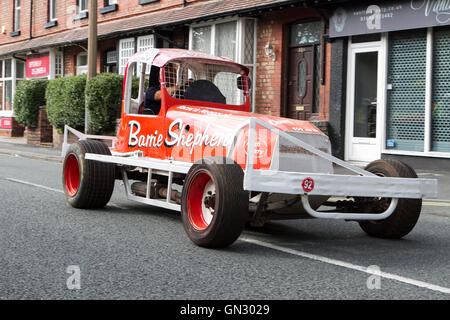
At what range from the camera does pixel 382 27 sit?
1394 centimetres

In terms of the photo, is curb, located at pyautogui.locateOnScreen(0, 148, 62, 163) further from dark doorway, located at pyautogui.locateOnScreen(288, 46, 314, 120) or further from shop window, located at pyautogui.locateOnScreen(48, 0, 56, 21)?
shop window, located at pyautogui.locateOnScreen(48, 0, 56, 21)

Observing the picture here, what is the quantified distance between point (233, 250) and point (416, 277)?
5.23ft

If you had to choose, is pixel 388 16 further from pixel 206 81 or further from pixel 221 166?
pixel 221 166

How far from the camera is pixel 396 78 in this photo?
14109 millimetres

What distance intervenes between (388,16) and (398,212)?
858 cm

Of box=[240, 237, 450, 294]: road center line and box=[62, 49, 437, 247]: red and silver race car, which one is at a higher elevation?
box=[62, 49, 437, 247]: red and silver race car

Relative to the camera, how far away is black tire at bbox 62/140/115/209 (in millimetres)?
7742

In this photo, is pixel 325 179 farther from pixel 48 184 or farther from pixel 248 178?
pixel 48 184

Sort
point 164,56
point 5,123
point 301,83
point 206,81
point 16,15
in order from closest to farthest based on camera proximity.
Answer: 1. point 164,56
2. point 206,81
3. point 301,83
4. point 5,123
5. point 16,15

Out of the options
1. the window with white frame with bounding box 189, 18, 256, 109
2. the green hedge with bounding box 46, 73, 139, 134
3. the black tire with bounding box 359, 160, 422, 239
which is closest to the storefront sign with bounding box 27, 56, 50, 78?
the green hedge with bounding box 46, 73, 139, 134

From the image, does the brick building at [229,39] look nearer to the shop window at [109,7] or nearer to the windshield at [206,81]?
the shop window at [109,7]

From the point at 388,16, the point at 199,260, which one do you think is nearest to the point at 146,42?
the point at 388,16

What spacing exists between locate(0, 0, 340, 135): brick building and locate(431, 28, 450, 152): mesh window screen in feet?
9.02
